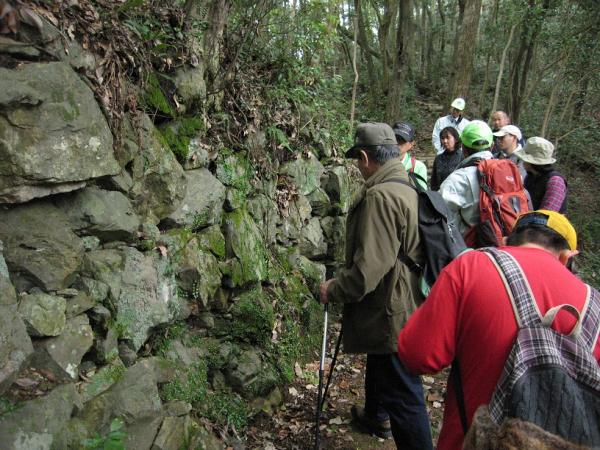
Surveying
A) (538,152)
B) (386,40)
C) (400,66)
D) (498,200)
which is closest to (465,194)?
(498,200)

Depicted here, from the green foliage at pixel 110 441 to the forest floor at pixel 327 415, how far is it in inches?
67.7

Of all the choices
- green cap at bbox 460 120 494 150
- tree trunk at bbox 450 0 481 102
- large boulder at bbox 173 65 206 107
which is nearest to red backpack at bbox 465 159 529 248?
green cap at bbox 460 120 494 150

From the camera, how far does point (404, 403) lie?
3.41 meters

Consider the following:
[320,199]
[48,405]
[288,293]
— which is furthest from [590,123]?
[48,405]

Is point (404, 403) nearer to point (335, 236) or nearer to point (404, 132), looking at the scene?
point (404, 132)

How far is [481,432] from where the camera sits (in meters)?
1.70

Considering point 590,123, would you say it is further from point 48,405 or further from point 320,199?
point 48,405

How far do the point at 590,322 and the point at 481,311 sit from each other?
418 mm

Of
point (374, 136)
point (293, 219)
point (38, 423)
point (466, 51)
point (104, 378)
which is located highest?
point (466, 51)

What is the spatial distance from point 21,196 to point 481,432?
3.12m

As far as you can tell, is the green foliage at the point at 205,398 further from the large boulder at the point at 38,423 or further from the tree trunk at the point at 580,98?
the tree trunk at the point at 580,98

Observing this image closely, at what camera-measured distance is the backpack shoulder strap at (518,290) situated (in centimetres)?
180

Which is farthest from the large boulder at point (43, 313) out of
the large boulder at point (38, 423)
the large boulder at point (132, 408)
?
the large boulder at point (132, 408)

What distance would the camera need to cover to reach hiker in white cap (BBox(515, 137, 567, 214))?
15.8ft
